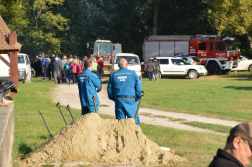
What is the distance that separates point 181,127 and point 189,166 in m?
4.65

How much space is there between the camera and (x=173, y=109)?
14328 millimetres

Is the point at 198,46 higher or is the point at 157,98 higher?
the point at 198,46

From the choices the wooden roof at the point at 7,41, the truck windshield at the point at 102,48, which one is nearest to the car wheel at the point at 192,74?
the truck windshield at the point at 102,48

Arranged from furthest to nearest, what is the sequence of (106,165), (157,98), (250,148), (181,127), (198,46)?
(198,46)
(157,98)
(181,127)
(106,165)
(250,148)

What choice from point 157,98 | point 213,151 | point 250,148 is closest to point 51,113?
point 157,98

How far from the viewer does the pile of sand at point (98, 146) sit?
6.56 meters

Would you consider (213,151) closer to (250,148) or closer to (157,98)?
(250,148)

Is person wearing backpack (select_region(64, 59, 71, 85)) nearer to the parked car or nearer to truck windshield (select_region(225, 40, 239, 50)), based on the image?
the parked car

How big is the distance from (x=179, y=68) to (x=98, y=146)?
23.3m

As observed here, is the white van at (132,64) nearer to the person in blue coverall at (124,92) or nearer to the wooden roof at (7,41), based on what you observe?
the wooden roof at (7,41)

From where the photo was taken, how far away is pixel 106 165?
6.40 m

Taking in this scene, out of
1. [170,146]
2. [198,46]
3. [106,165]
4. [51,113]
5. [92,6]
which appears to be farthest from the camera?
[92,6]

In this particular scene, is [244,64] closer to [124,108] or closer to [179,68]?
[179,68]

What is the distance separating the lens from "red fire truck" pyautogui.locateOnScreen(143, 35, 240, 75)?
31770 millimetres
